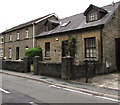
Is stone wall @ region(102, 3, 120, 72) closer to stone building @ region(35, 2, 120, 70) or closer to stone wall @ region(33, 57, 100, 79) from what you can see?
stone building @ region(35, 2, 120, 70)

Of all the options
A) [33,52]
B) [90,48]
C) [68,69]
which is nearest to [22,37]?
[33,52]

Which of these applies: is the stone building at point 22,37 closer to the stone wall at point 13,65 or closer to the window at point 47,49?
the window at point 47,49

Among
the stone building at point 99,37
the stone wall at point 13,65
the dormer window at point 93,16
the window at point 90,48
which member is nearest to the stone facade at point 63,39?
Answer: the stone building at point 99,37

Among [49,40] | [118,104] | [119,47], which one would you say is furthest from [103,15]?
[118,104]

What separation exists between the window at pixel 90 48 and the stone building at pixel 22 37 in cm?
981

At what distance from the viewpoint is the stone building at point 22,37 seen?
2442cm

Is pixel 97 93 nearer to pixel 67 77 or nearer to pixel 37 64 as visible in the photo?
pixel 67 77

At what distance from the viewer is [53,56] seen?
20.2 meters

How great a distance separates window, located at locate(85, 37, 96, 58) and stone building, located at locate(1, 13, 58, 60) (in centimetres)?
981

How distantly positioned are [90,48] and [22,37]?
48.1 feet

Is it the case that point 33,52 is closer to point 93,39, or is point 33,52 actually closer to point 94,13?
point 93,39

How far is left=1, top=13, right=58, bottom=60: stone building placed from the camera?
80.1 feet

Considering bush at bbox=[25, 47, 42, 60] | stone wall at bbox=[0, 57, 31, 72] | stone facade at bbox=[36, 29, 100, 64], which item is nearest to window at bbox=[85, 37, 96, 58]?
stone facade at bbox=[36, 29, 100, 64]

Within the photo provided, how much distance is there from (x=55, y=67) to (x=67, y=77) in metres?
1.75
